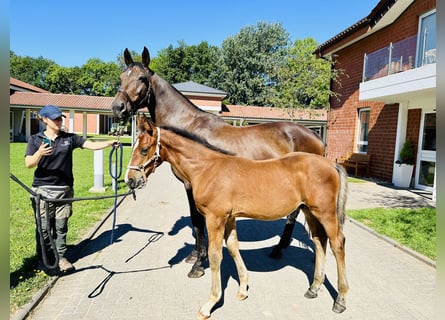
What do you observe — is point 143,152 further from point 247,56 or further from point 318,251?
point 247,56

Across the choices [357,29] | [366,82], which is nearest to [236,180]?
[366,82]

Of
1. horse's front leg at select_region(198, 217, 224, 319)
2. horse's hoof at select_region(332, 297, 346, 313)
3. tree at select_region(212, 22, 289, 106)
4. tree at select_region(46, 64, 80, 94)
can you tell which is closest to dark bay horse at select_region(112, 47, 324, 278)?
horse's front leg at select_region(198, 217, 224, 319)

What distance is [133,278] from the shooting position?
12.1ft

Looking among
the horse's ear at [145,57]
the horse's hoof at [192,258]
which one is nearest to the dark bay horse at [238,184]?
the horse's hoof at [192,258]

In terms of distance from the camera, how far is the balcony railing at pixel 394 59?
9.11 meters

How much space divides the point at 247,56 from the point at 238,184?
44504 millimetres

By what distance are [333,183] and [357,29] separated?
12.1 meters

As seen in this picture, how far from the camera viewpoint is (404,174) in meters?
10.6

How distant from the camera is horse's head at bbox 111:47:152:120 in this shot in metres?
3.70

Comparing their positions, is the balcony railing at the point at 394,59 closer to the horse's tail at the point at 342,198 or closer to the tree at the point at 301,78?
the tree at the point at 301,78

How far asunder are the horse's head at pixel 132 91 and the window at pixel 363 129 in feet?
38.5

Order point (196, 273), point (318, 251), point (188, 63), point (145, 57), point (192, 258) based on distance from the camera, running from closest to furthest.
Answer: point (318, 251) → point (196, 273) → point (145, 57) → point (192, 258) → point (188, 63)

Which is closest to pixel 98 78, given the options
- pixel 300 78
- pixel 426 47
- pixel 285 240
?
pixel 300 78

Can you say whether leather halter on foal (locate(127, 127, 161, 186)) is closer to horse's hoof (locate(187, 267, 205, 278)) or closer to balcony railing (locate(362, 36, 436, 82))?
horse's hoof (locate(187, 267, 205, 278))
